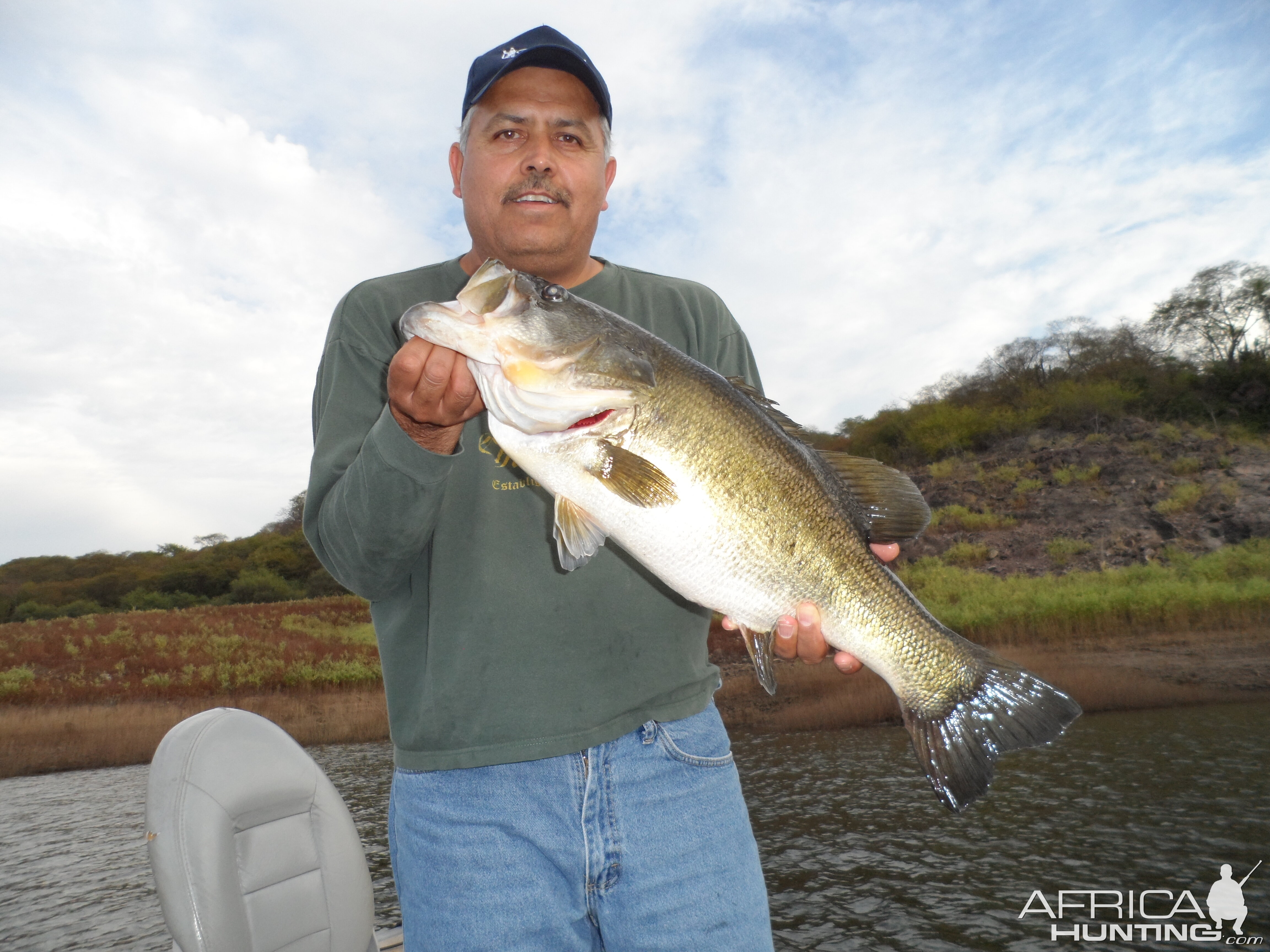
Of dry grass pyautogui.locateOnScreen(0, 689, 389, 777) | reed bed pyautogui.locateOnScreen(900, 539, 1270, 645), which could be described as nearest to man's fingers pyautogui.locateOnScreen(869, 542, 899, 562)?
dry grass pyautogui.locateOnScreen(0, 689, 389, 777)

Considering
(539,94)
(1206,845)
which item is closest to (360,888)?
(539,94)

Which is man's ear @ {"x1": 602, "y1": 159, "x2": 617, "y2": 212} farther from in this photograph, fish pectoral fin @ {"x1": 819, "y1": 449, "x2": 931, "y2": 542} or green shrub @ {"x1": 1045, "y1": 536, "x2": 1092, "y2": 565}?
green shrub @ {"x1": 1045, "y1": 536, "x2": 1092, "y2": 565}

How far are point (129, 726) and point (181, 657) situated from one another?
23.7 feet

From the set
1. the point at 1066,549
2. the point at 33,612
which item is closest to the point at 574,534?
the point at 1066,549

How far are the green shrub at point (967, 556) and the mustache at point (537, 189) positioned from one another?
3571 cm

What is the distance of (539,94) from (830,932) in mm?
9553

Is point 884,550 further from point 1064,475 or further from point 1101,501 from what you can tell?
point 1064,475

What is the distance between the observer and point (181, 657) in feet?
84.8

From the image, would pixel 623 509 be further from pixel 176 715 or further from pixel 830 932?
pixel 176 715

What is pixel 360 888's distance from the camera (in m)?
4.01

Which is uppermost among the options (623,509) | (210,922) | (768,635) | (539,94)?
(539,94)

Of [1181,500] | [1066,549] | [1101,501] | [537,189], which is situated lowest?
[1066,549]

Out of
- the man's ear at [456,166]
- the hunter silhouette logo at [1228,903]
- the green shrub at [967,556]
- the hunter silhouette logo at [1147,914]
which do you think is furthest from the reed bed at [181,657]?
the green shrub at [967,556]

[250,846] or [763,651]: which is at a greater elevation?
[763,651]
